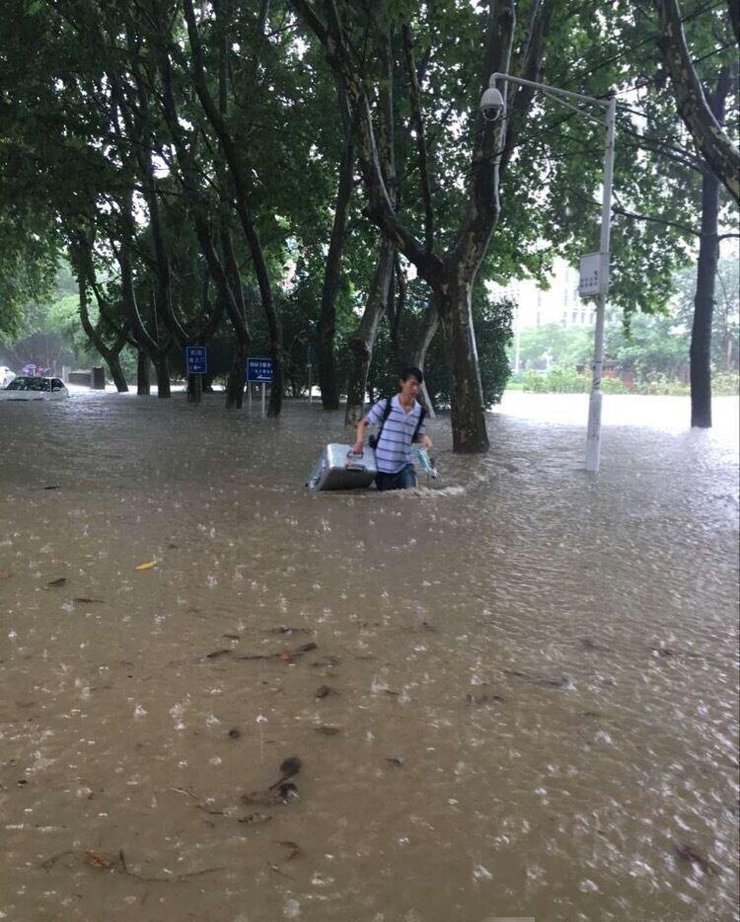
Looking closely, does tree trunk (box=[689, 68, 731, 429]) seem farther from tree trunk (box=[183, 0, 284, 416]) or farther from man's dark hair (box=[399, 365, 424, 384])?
man's dark hair (box=[399, 365, 424, 384])

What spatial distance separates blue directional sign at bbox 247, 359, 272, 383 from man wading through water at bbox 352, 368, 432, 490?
11.9 metres

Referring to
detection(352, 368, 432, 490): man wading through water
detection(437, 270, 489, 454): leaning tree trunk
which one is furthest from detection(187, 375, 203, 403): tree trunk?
detection(352, 368, 432, 490): man wading through water

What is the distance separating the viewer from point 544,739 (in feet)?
10.9

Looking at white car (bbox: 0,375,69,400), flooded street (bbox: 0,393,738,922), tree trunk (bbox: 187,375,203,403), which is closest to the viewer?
flooded street (bbox: 0,393,738,922)

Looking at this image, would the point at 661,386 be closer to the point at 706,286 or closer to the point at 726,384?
the point at 726,384

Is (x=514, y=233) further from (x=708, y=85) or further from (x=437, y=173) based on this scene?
(x=708, y=85)

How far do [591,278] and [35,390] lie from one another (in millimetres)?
25269

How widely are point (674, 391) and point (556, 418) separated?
110ft

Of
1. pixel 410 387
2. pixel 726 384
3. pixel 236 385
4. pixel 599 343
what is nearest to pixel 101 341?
pixel 236 385

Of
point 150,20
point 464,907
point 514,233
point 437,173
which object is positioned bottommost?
point 464,907

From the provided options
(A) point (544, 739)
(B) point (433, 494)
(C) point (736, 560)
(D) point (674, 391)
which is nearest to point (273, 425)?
(B) point (433, 494)

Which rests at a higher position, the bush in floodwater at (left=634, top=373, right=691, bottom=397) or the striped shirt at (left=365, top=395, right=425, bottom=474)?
the bush in floodwater at (left=634, top=373, right=691, bottom=397)

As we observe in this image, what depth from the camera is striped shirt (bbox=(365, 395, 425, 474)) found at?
830 centimetres

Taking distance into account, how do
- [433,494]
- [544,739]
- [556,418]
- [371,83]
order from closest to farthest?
1. [544,739]
2. [433,494]
3. [371,83]
4. [556,418]
